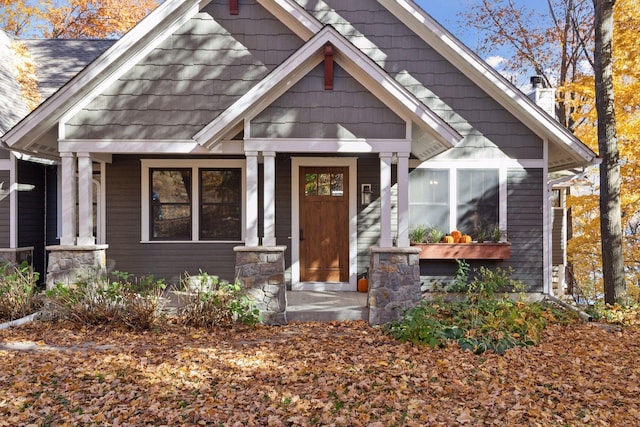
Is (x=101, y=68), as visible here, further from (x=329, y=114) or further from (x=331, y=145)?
(x=331, y=145)

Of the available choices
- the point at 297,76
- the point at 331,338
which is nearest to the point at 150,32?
the point at 297,76

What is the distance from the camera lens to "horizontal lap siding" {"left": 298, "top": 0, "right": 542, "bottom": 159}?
28.6 ft

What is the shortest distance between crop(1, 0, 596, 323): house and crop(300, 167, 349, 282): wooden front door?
0.03 meters

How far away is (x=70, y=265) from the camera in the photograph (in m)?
7.26

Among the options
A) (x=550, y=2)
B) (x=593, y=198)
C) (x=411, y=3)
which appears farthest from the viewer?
(x=550, y=2)

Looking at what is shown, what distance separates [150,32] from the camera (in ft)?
25.5

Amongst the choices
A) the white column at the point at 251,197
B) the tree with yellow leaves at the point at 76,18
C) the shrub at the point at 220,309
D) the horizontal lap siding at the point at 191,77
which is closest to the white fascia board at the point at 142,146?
the horizontal lap siding at the point at 191,77

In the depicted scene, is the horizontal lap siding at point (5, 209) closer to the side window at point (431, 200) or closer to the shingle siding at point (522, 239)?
the side window at point (431, 200)

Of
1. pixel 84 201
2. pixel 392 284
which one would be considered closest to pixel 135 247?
pixel 84 201

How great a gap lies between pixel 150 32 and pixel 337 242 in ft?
15.9

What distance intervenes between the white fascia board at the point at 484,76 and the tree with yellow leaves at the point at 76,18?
13537 millimetres

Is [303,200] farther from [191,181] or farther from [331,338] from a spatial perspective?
[331,338]

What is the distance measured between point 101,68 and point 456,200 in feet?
21.0

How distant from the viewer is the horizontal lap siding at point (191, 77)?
298 inches
